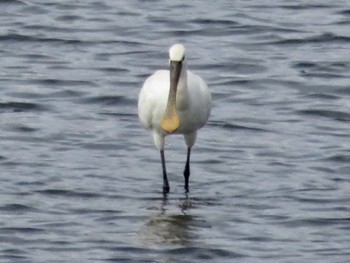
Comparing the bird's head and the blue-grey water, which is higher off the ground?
the bird's head

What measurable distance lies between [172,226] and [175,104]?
1.21 metres

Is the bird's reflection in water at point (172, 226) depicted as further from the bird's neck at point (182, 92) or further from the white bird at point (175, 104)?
the bird's neck at point (182, 92)

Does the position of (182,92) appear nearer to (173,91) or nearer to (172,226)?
(173,91)

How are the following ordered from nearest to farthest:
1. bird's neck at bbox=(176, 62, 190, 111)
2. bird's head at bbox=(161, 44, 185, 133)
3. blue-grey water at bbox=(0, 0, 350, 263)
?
blue-grey water at bbox=(0, 0, 350, 263), bird's head at bbox=(161, 44, 185, 133), bird's neck at bbox=(176, 62, 190, 111)

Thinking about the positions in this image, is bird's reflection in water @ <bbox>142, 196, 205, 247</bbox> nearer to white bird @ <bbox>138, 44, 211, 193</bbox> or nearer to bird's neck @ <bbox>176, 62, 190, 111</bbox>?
white bird @ <bbox>138, 44, 211, 193</bbox>

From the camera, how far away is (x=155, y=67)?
15.7 m

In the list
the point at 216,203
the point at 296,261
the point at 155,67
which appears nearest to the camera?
the point at 296,261

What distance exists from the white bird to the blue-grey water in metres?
0.31

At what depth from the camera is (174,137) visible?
1277 centimetres

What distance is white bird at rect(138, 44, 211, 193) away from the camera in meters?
11.0

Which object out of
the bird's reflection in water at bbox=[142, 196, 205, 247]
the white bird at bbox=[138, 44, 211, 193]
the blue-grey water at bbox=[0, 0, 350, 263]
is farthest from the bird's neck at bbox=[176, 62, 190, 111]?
the bird's reflection in water at bbox=[142, 196, 205, 247]

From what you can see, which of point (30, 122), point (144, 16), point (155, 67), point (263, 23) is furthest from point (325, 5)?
point (30, 122)

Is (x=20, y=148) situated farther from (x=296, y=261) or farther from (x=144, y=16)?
(x=144, y=16)

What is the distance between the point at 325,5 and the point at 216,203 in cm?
828
